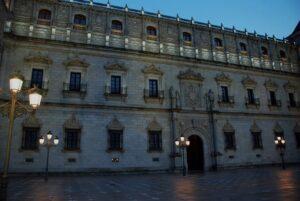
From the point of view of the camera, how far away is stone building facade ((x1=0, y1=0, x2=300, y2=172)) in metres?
18.2

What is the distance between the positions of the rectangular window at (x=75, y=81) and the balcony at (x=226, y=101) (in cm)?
1257

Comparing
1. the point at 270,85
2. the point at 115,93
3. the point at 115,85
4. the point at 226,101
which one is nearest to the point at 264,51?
the point at 270,85

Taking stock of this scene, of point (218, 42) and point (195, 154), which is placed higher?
point (218, 42)

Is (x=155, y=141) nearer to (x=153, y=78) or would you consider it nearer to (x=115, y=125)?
(x=115, y=125)

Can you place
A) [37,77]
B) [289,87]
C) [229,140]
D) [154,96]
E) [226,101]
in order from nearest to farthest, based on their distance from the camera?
[37,77], [154,96], [229,140], [226,101], [289,87]

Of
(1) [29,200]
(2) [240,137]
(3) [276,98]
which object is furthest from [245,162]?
(1) [29,200]

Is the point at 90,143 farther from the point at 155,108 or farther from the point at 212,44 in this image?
the point at 212,44

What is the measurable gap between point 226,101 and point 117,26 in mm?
12064

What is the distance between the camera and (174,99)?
21.5 metres

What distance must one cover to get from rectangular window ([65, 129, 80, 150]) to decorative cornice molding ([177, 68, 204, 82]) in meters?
9.98

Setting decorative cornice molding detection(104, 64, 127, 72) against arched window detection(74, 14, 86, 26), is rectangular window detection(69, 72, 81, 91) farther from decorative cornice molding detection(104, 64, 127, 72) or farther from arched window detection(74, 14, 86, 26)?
arched window detection(74, 14, 86, 26)

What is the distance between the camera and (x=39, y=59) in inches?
736

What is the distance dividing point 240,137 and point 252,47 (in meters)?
9.98

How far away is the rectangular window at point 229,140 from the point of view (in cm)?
2278
